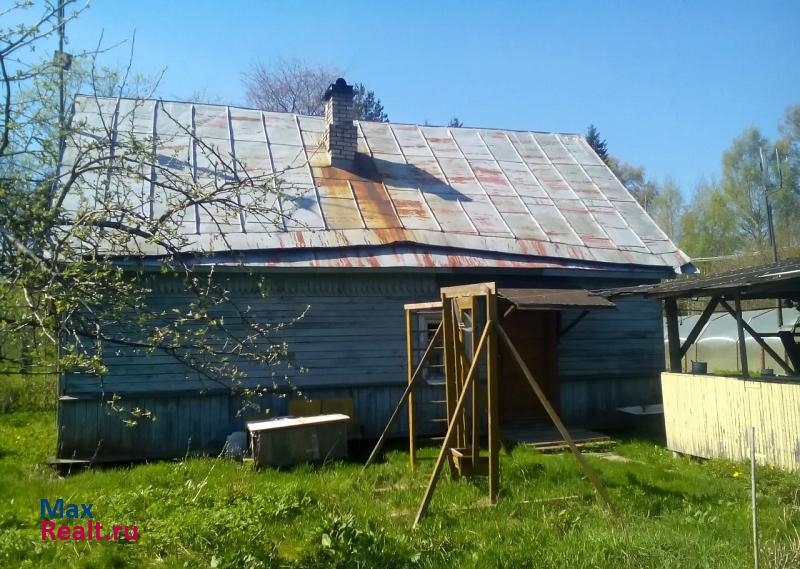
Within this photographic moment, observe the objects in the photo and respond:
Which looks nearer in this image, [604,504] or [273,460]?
[604,504]

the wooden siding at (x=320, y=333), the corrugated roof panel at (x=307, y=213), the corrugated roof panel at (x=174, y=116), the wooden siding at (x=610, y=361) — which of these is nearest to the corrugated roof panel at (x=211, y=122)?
the corrugated roof panel at (x=174, y=116)

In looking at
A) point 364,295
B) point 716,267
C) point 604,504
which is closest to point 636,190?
point 716,267

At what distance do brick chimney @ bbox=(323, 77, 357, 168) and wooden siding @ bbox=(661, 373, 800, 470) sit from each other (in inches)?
292

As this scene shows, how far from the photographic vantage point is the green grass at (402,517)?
16.2 ft

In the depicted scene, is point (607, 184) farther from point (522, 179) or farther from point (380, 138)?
point (380, 138)

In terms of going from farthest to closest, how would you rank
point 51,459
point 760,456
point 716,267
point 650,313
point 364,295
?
point 716,267 → point 650,313 → point 364,295 → point 51,459 → point 760,456

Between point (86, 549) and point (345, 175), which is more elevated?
point (345, 175)

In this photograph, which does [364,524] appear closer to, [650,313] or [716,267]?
[650,313]

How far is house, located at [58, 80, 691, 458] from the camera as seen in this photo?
9.56 meters

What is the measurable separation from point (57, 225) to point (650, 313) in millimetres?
10773

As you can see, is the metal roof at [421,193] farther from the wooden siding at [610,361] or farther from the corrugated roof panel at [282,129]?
the wooden siding at [610,361]

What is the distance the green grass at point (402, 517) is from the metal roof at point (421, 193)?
3.59m

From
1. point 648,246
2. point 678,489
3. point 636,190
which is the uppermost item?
point 636,190

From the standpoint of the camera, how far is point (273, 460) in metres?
8.23
